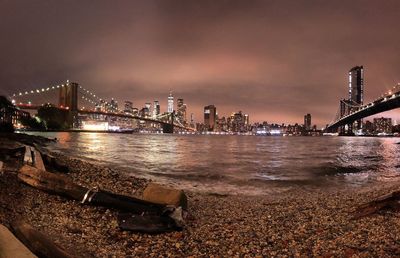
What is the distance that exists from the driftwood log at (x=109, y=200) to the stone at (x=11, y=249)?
74.4 inches

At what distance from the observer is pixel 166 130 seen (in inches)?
5586

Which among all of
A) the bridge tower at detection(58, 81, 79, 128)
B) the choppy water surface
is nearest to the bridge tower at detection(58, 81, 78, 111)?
the bridge tower at detection(58, 81, 79, 128)

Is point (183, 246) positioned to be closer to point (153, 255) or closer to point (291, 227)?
point (153, 255)

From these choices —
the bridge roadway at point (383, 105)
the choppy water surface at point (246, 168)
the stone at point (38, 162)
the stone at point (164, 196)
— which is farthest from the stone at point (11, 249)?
the bridge roadway at point (383, 105)

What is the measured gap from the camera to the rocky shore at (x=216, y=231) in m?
Answer: 4.67

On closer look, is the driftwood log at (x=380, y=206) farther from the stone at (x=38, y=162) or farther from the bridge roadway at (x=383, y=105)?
the bridge roadway at (x=383, y=105)

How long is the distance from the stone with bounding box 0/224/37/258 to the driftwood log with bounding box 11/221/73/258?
25cm

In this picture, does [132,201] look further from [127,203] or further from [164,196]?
[164,196]

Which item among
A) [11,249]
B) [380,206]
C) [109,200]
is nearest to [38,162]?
[109,200]

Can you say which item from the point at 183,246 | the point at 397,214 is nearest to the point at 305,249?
the point at 183,246

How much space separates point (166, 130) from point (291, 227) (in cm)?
13667

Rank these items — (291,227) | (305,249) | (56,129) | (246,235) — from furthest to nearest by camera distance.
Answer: (56,129) → (291,227) → (246,235) → (305,249)

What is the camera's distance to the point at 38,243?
12.9 feet

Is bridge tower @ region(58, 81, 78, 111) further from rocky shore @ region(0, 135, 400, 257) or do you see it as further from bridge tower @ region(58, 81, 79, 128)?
rocky shore @ region(0, 135, 400, 257)
